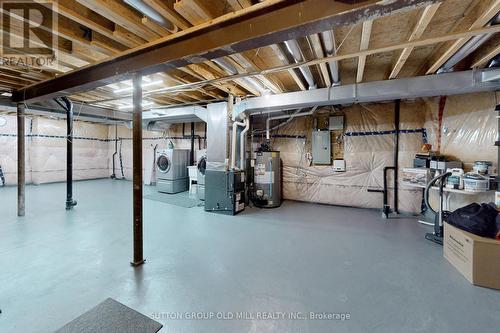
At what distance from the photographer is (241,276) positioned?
2172 millimetres

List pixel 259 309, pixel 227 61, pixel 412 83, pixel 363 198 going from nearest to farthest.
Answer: pixel 259 309 < pixel 227 61 < pixel 412 83 < pixel 363 198

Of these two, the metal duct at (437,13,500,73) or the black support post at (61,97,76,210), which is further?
the black support post at (61,97,76,210)

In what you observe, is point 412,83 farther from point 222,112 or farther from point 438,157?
point 222,112

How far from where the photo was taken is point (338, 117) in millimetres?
4973

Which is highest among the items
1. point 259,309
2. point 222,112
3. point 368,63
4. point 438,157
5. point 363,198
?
point 368,63

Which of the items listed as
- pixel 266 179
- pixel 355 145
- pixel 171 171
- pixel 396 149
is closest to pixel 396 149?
pixel 396 149

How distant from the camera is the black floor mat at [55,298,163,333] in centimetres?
151

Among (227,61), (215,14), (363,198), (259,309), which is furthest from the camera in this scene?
(363,198)

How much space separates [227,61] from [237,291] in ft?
8.25

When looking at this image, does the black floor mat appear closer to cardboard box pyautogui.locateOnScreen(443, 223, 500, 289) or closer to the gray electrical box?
cardboard box pyautogui.locateOnScreen(443, 223, 500, 289)

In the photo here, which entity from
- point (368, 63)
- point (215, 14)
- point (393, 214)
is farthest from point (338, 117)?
point (215, 14)

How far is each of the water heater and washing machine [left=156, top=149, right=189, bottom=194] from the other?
2.71m

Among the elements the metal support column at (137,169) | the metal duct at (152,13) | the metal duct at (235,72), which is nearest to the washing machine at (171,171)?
the metal duct at (235,72)

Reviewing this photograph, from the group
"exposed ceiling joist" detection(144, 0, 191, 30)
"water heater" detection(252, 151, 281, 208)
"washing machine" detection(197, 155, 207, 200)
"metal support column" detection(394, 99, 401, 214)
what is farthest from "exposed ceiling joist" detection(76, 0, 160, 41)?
"metal support column" detection(394, 99, 401, 214)
